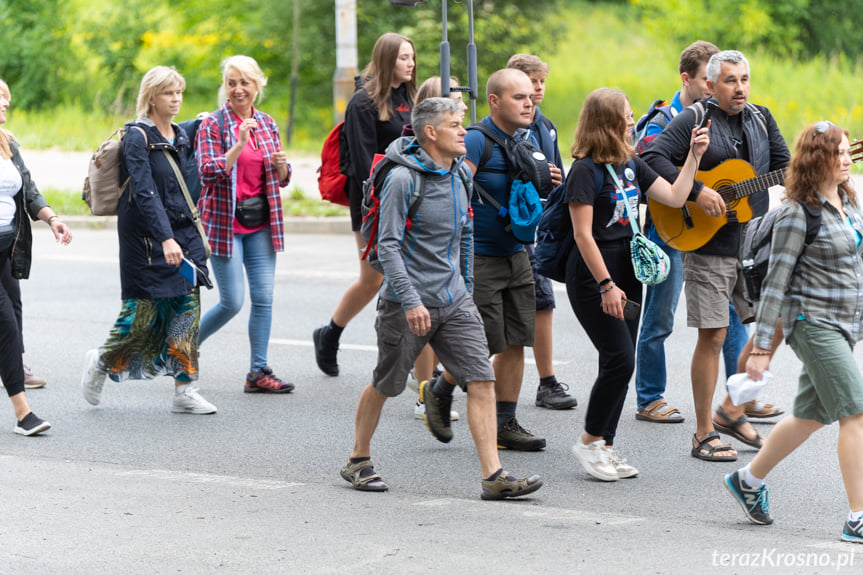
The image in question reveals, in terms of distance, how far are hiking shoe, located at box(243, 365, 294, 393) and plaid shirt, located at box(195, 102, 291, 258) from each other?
0.80 m

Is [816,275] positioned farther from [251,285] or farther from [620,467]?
[251,285]

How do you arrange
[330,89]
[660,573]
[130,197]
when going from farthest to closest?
[330,89] < [130,197] < [660,573]

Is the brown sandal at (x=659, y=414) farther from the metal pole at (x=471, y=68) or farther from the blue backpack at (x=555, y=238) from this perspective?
the metal pole at (x=471, y=68)

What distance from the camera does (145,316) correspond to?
6820mm

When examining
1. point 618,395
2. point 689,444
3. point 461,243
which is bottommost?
point 689,444

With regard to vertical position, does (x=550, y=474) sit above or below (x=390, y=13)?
below

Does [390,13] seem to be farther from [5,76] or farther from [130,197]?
[130,197]

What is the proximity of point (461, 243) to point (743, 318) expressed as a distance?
178 cm

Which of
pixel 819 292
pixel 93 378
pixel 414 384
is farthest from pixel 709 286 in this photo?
pixel 93 378

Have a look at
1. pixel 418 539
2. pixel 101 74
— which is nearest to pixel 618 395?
pixel 418 539

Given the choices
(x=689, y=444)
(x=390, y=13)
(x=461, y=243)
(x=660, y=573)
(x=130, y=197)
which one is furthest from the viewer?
(x=390, y=13)

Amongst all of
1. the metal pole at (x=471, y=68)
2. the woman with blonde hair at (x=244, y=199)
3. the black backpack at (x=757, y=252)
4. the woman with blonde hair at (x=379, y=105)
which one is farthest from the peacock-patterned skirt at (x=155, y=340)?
the black backpack at (x=757, y=252)

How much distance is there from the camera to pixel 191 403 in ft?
23.1

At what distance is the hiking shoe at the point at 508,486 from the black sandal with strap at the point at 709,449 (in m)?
1.07
